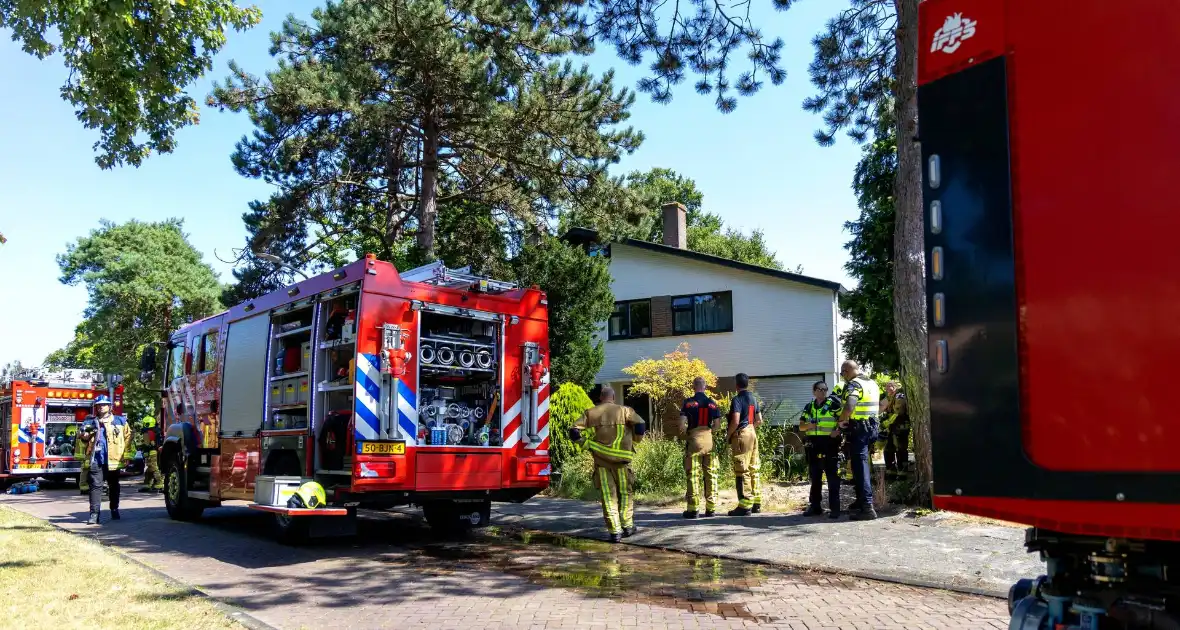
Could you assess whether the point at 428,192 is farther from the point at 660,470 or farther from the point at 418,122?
the point at 660,470

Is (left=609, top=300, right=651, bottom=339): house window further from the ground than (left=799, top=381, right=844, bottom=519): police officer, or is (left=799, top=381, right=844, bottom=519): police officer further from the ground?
(left=609, top=300, right=651, bottom=339): house window

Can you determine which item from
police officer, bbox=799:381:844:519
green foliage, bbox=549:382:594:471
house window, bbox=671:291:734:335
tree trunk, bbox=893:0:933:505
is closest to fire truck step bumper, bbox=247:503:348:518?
police officer, bbox=799:381:844:519

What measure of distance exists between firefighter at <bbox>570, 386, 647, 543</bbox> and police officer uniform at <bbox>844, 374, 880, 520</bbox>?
236 centimetres

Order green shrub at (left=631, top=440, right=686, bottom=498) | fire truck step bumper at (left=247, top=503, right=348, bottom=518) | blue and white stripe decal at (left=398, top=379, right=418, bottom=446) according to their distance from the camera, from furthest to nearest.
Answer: green shrub at (left=631, top=440, right=686, bottom=498)
blue and white stripe decal at (left=398, top=379, right=418, bottom=446)
fire truck step bumper at (left=247, top=503, right=348, bottom=518)

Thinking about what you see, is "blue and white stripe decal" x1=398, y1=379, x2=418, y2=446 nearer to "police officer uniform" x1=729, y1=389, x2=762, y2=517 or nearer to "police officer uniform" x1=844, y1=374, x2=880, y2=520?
"police officer uniform" x1=729, y1=389, x2=762, y2=517

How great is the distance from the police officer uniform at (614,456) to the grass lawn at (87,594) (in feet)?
14.5

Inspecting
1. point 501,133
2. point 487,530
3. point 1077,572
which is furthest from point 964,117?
point 501,133

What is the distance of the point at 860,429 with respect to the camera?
927 cm

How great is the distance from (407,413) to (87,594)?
3.19 metres

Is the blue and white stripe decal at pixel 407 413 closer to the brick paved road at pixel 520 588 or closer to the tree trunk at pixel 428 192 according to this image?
the brick paved road at pixel 520 588

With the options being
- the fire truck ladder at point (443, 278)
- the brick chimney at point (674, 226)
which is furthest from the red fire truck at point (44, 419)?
the brick chimney at point (674, 226)

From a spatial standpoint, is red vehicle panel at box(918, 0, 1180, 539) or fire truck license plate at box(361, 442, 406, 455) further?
fire truck license plate at box(361, 442, 406, 455)

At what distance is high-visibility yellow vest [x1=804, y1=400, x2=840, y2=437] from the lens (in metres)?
9.65

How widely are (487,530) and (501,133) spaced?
849 cm
